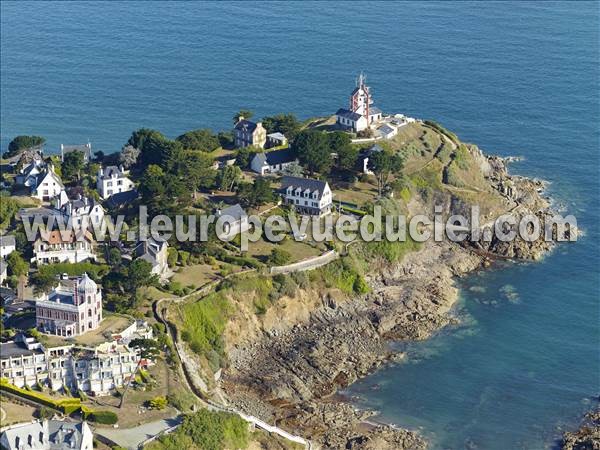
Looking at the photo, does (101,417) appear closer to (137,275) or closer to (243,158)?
(137,275)

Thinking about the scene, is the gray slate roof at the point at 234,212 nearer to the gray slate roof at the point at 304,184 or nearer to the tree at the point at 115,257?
the gray slate roof at the point at 304,184

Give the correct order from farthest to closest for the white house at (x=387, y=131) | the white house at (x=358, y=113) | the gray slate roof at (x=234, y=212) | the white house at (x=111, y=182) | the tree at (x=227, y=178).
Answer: the white house at (x=358, y=113) < the white house at (x=387, y=131) < the white house at (x=111, y=182) < the tree at (x=227, y=178) < the gray slate roof at (x=234, y=212)

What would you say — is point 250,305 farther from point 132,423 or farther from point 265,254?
point 132,423

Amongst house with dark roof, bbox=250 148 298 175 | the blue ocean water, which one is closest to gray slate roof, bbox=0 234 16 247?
house with dark roof, bbox=250 148 298 175

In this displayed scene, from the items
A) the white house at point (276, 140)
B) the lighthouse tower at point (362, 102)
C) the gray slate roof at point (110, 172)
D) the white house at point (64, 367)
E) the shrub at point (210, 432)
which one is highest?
the lighthouse tower at point (362, 102)

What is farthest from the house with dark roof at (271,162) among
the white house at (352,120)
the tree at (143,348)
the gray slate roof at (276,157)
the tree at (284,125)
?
the tree at (143,348)

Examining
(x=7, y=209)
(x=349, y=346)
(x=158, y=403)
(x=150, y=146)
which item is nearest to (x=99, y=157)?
(x=150, y=146)

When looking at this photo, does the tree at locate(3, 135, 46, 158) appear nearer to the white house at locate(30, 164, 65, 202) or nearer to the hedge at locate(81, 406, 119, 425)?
the white house at locate(30, 164, 65, 202)
